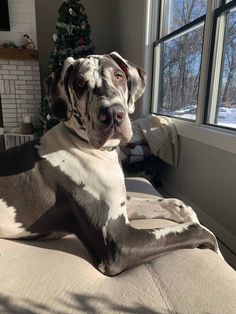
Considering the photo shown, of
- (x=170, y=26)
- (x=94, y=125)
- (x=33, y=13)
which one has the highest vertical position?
(x=33, y=13)

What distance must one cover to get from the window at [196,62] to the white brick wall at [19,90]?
2.30 meters

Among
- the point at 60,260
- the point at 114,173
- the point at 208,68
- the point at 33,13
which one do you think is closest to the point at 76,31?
the point at 33,13

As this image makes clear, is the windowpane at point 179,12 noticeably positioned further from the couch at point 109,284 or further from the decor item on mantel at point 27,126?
the decor item on mantel at point 27,126

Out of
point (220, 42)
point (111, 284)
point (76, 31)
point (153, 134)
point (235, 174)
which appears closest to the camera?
point (111, 284)

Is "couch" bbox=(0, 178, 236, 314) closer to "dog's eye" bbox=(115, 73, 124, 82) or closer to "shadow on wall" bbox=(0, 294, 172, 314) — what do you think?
"shadow on wall" bbox=(0, 294, 172, 314)

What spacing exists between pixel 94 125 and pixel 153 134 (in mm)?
1907

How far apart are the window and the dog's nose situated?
1.36 meters

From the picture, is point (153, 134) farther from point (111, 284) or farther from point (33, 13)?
point (33, 13)

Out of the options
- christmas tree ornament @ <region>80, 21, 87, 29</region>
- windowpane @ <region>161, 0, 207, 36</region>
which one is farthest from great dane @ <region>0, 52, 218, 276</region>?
christmas tree ornament @ <region>80, 21, 87, 29</region>

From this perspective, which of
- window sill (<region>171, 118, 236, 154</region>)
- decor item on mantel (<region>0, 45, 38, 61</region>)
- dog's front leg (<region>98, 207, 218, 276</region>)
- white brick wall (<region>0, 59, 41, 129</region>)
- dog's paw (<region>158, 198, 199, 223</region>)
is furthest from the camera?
white brick wall (<region>0, 59, 41, 129</region>)

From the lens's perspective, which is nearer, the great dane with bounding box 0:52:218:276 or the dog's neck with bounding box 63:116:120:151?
the great dane with bounding box 0:52:218:276

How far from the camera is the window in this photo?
Result: 2.12 meters

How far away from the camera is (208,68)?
2244 millimetres

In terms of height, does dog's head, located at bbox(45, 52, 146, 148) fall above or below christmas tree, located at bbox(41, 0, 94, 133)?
below
